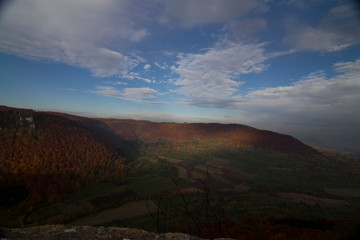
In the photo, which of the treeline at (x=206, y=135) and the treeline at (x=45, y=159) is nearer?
the treeline at (x=45, y=159)

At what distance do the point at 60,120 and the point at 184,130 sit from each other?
108024 mm

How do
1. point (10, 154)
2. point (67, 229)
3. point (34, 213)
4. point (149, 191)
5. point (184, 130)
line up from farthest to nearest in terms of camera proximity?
point (184, 130) → point (149, 191) → point (10, 154) → point (34, 213) → point (67, 229)

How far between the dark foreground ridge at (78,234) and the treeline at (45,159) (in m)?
48.8

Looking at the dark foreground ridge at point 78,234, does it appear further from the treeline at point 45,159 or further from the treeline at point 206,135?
the treeline at point 206,135

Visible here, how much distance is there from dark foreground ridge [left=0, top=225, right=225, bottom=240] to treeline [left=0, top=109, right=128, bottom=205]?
48.8m

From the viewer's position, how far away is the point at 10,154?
4372 centimetres

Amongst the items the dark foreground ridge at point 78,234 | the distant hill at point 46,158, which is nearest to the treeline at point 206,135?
the distant hill at point 46,158

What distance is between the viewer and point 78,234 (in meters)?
2.96

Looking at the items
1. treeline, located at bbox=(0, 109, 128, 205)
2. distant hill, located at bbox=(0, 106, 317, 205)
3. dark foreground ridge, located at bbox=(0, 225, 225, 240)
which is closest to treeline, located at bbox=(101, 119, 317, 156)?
distant hill, located at bbox=(0, 106, 317, 205)

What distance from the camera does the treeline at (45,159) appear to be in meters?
38.4

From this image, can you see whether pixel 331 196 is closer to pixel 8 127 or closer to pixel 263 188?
pixel 263 188

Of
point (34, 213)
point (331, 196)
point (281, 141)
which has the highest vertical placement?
point (281, 141)

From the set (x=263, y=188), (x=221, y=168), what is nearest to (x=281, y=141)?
(x=221, y=168)

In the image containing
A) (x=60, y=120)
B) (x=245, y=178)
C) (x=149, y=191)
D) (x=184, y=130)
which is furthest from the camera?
(x=184, y=130)
